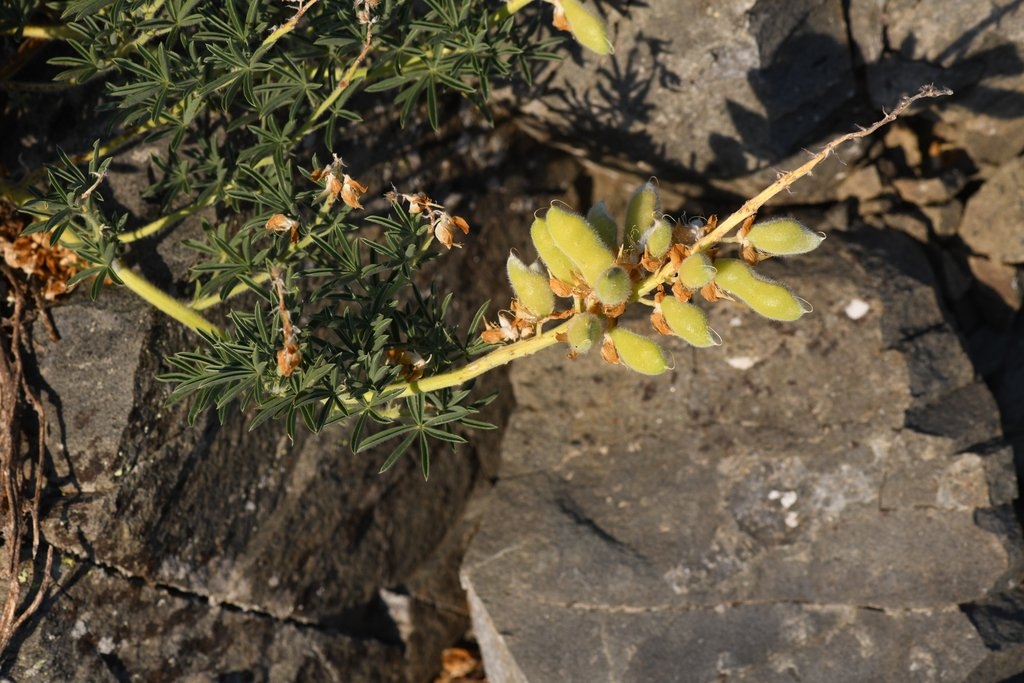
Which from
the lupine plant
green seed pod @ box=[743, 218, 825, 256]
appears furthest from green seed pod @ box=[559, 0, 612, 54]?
Result: green seed pod @ box=[743, 218, 825, 256]

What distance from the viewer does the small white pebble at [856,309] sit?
3529mm

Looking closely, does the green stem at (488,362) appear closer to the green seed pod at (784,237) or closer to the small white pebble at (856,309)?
the green seed pod at (784,237)

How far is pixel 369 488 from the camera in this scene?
12.0ft

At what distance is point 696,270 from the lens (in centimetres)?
210

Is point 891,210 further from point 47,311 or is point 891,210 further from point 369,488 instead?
point 47,311

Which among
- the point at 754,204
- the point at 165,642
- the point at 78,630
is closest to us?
the point at 754,204

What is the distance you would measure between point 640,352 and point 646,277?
0.21 metres

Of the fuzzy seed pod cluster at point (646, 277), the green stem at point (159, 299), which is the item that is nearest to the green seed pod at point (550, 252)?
the fuzzy seed pod cluster at point (646, 277)

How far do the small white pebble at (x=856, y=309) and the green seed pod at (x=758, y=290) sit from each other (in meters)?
1.48

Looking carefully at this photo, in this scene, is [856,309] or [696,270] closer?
[696,270]

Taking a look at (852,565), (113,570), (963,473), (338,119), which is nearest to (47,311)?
(113,570)

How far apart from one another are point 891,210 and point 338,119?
7.12ft

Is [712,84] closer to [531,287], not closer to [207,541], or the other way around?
[531,287]

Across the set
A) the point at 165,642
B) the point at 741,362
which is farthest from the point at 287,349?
the point at 741,362
